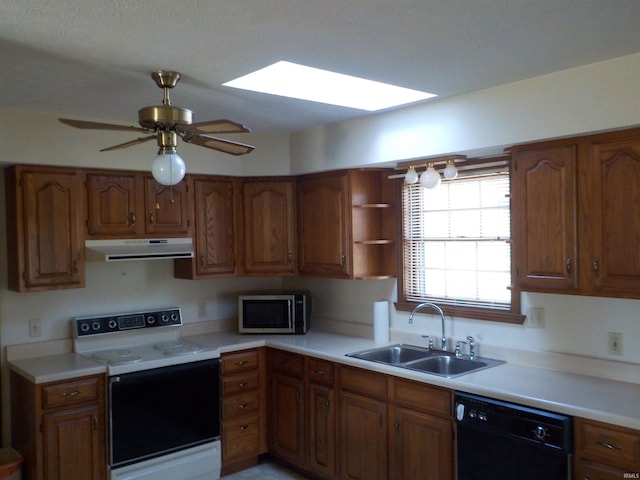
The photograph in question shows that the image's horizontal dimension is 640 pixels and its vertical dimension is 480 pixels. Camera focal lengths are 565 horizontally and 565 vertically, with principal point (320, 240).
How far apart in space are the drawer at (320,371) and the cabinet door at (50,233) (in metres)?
1.56

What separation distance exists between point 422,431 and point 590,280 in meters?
1.16

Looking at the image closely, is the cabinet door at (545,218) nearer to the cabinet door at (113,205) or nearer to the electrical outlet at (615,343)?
the electrical outlet at (615,343)

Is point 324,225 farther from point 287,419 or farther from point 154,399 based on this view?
point 154,399

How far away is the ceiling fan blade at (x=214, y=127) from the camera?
2.32 m

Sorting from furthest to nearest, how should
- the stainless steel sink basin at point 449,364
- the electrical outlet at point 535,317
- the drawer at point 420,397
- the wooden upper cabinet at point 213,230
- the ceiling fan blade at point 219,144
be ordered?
the wooden upper cabinet at point 213,230 → the stainless steel sink basin at point 449,364 → the electrical outlet at point 535,317 → the drawer at point 420,397 → the ceiling fan blade at point 219,144

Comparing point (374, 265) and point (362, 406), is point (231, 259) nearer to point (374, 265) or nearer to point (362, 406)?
point (374, 265)

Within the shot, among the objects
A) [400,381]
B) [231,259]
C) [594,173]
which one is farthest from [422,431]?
[231,259]

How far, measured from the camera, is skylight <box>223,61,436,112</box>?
2771mm

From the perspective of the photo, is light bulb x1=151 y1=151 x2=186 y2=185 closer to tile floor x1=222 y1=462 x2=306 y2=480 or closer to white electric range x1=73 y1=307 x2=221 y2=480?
white electric range x1=73 y1=307 x2=221 y2=480

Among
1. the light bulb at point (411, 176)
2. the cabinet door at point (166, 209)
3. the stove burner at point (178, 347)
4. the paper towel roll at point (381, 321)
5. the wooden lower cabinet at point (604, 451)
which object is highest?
the light bulb at point (411, 176)

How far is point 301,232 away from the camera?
4258 millimetres

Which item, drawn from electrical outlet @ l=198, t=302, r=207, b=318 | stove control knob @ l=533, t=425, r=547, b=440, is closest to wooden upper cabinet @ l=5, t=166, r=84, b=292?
electrical outlet @ l=198, t=302, r=207, b=318

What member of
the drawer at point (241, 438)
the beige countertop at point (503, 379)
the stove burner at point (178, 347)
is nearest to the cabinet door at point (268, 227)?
the beige countertop at point (503, 379)

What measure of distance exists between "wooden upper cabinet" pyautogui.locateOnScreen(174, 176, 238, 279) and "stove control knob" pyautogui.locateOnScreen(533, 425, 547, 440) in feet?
8.06
